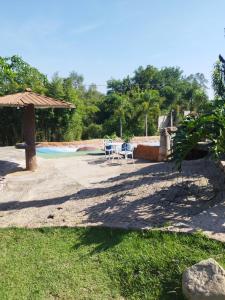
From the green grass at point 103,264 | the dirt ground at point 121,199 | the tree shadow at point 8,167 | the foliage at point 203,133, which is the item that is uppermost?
the foliage at point 203,133

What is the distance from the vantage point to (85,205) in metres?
7.24

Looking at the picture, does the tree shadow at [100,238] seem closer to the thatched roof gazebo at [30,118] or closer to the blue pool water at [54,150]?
the thatched roof gazebo at [30,118]

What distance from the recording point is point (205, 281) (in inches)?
163

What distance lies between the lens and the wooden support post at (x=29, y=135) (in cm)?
1221

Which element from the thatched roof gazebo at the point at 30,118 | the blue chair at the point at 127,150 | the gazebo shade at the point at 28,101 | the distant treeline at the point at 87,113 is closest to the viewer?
the gazebo shade at the point at 28,101

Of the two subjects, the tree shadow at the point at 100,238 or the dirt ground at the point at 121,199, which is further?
the dirt ground at the point at 121,199

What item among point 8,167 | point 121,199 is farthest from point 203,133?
point 8,167

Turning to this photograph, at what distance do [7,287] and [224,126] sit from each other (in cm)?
421

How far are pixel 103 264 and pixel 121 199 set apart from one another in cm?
252

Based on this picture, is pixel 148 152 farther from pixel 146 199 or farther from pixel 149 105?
pixel 149 105

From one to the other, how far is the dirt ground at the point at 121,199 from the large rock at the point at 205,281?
0.75 meters

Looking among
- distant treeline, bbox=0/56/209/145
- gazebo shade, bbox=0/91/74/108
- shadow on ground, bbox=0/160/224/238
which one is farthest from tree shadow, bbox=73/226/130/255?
distant treeline, bbox=0/56/209/145

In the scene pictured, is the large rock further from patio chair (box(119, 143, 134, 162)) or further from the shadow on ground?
patio chair (box(119, 143, 134, 162))

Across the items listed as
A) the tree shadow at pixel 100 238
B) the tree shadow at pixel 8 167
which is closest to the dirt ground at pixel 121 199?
the tree shadow at pixel 100 238
